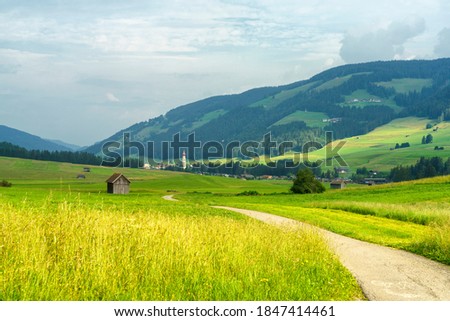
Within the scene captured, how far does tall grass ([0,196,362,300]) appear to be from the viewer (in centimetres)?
1127

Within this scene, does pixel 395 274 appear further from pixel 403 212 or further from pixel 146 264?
pixel 403 212

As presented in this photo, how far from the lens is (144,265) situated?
12.7 metres

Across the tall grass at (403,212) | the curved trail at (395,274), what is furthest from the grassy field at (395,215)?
the curved trail at (395,274)

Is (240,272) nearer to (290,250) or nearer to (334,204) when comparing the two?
(290,250)

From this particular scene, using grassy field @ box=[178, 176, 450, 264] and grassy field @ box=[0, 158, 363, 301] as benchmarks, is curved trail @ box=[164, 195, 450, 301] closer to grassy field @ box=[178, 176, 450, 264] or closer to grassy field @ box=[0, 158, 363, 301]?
grassy field @ box=[0, 158, 363, 301]

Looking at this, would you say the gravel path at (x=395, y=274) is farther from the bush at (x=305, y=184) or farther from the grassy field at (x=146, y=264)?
the bush at (x=305, y=184)

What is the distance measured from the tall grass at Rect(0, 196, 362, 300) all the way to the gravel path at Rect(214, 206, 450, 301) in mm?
689

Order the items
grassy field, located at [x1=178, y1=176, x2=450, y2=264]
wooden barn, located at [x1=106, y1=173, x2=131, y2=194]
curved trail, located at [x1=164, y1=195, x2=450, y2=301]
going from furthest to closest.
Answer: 1. wooden barn, located at [x1=106, y1=173, x2=131, y2=194]
2. grassy field, located at [x1=178, y1=176, x2=450, y2=264]
3. curved trail, located at [x1=164, y1=195, x2=450, y2=301]

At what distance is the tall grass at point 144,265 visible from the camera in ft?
37.0

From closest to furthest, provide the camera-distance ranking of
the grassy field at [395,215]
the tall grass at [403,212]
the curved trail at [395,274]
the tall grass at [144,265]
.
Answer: the tall grass at [144,265] < the curved trail at [395,274] < the grassy field at [395,215] < the tall grass at [403,212]

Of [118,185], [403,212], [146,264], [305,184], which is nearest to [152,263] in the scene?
[146,264]

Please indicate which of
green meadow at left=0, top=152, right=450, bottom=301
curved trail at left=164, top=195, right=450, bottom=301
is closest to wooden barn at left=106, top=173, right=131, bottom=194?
curved trail at left=164, top=195, right=450, bottom=301
